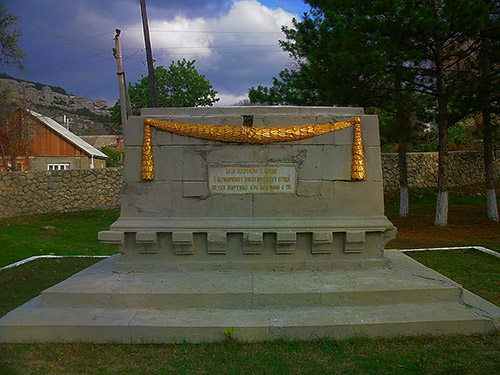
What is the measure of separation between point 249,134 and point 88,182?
50.6ft

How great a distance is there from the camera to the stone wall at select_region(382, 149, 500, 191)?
20125 mm

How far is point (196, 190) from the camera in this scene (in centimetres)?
520

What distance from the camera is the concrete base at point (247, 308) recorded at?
→ 14.2 feet

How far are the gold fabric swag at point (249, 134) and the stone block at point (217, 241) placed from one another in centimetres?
98

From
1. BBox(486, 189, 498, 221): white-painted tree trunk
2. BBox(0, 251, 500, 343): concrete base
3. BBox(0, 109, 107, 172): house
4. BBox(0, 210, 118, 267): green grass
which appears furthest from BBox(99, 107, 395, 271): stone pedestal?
BBox(0, 109, 107, 172): house

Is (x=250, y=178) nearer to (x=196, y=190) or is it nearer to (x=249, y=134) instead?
(x=249, y=134)

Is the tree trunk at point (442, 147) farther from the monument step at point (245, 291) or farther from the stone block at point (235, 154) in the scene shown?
the stone block at point (235, 154)

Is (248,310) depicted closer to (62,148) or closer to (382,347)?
(382,347)

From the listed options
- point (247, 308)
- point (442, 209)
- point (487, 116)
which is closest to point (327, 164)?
point (247, 308)

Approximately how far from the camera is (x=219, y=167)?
17.1 feet

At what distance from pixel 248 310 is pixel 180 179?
1.69 m

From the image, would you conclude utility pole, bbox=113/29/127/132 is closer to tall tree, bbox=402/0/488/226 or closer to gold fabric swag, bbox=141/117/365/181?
tall tree, bbox=402/0/488/226

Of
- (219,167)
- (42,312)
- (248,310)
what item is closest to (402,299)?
(248,310)

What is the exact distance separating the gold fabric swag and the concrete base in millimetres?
1243
